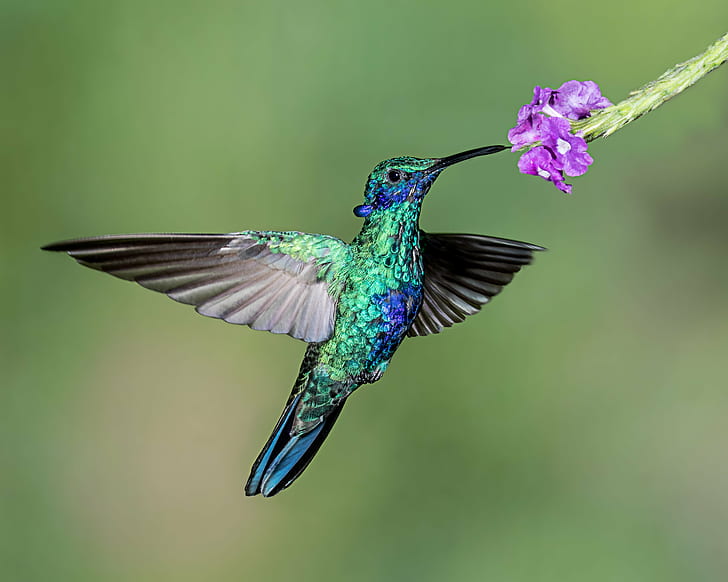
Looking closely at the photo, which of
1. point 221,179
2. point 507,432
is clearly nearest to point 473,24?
point 221,179

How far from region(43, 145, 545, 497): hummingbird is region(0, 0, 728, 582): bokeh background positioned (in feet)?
4.67

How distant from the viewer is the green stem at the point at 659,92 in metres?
0.97

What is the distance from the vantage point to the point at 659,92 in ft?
3.24

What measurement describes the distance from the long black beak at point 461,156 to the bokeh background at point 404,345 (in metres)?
1.66

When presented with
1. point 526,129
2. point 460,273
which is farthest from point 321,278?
point 526,129

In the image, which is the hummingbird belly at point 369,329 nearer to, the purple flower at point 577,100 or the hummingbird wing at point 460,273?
the hummingbird wing at point 460,273

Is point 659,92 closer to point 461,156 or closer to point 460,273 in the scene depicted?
point 461,156

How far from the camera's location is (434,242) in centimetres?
152

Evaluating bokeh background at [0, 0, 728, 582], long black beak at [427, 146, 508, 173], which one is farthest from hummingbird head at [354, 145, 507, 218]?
bokeh background at [0, 0, 728, 582]

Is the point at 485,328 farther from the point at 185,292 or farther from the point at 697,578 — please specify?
the point at 185,292

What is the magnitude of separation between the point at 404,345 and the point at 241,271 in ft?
5.20

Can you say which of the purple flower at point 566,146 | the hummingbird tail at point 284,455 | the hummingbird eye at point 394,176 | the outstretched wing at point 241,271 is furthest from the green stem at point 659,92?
the hummingbird tail at point 284,455

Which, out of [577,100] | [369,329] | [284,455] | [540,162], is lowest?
[284,455]

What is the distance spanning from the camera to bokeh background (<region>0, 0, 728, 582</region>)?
9.50ft
